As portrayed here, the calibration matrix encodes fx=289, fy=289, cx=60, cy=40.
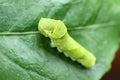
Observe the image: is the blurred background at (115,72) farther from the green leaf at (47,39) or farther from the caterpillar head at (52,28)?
the caterpillar head at (52,28)

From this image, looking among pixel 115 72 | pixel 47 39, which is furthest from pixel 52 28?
pixel 115 72

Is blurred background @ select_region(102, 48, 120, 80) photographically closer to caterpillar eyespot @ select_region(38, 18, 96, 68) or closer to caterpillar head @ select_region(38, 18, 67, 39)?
caterpillar eyespot @ select_region(38, 18, 96, 68)

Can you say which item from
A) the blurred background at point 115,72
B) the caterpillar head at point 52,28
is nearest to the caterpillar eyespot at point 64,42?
the caterpillar head at point 52,28

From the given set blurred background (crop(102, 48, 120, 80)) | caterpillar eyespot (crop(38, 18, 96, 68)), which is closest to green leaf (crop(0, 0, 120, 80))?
caterpillar eyespot (crop(38, 18, 96, 68))

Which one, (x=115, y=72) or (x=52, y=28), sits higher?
(x=52, y=28)

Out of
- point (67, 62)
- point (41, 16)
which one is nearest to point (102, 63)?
point (67, 62)

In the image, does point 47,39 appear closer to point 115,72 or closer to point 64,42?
point 64,42

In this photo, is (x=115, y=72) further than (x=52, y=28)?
Yes
